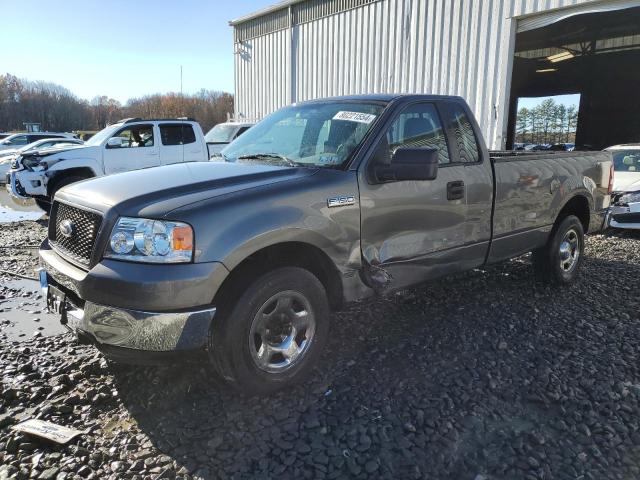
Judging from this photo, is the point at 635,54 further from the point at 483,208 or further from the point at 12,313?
the point at 12,313

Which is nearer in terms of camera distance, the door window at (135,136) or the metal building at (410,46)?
the door window at (135,136)

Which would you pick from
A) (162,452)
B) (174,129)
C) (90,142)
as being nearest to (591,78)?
(174,129)

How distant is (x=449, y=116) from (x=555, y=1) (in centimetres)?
792

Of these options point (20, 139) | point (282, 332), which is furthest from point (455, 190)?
point (20, 139)

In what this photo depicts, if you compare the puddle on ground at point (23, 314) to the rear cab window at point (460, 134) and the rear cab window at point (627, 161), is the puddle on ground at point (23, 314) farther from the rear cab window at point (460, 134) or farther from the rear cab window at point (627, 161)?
the rear cab window at point (627, 161)

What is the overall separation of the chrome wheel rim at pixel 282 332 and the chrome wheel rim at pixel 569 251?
3.33m

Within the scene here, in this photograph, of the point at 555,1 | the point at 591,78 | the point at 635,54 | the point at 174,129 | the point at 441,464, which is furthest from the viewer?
the point at 591,78

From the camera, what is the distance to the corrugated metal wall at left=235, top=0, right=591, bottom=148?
11.1 m

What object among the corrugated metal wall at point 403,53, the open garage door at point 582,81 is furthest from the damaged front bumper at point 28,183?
the open garage door at point 582,81

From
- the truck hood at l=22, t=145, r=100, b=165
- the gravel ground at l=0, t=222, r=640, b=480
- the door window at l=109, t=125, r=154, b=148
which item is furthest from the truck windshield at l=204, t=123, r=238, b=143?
the gravel ground at l=0, t=222, r=640, b=480

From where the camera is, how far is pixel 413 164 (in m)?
3.04

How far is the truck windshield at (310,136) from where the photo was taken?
3344 millimetres

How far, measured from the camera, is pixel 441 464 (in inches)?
93.0

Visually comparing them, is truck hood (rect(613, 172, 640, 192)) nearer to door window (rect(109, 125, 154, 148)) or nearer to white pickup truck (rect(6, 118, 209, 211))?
white pickup truck (rect(6, 118, 209, 211))
